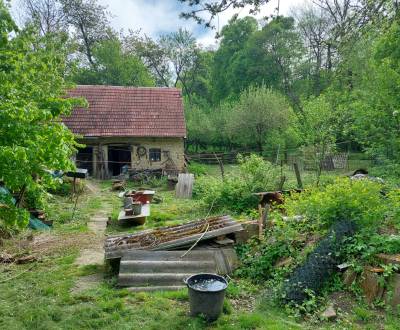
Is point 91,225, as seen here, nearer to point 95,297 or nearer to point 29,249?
point 29,249

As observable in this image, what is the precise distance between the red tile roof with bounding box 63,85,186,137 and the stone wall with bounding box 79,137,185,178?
53 centimetres

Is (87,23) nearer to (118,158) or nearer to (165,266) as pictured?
(118,158)

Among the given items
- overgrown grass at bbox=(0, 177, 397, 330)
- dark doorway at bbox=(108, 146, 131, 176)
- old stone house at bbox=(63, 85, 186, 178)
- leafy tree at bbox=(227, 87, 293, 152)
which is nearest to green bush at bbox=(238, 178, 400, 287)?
overgrown grass at bbox=(0, 177, 397, 330)

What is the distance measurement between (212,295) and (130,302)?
4.64 ft

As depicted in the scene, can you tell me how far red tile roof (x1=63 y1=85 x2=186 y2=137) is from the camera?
19609 millimetres

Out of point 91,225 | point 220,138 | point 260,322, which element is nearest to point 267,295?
point 260,322

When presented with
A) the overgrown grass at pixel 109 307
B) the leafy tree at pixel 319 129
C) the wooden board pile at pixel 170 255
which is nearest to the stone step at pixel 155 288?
the wooden board pile at pixel 170 255

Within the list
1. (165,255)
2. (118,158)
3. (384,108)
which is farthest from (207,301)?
(118,158)

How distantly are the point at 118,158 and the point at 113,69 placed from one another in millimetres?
13209

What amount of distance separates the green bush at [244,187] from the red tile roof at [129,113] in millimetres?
8828

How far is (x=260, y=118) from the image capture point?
2578 centimetres

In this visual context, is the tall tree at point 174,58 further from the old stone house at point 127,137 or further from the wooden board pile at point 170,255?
the wooden board pile at point 170,255

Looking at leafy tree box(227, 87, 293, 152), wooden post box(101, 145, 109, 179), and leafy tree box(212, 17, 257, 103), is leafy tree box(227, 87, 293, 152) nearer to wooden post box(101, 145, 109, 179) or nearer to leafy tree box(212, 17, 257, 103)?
wooden post box(101, 145, 109, 179)

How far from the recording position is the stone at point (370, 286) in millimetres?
4828
